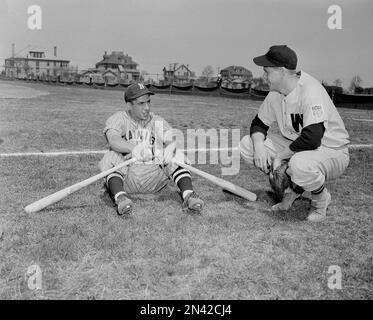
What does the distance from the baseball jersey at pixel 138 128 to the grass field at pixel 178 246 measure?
65 centimetres

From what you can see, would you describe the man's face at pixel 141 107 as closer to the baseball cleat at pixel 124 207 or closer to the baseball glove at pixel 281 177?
the baseball cleat at pixel 124 207

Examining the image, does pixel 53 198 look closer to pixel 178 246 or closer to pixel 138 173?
pixel 138 173

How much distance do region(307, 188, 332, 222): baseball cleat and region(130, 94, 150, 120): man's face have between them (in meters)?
1.99

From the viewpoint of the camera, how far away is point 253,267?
10.3 ft

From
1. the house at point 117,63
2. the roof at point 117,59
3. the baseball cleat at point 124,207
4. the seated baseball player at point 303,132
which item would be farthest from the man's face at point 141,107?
the roof at point 117,59

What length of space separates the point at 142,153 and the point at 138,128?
497mm

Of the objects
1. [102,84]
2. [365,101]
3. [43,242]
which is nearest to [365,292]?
[43,242]

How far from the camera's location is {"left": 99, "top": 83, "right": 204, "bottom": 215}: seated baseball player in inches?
176

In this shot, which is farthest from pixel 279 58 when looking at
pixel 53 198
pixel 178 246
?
pixel 53 198

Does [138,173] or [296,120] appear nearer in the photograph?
[296,120]

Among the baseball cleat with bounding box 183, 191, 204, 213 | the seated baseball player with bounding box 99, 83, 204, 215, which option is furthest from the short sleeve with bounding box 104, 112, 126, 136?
the baseball cleat with bounding box 183, 191, 204, 213

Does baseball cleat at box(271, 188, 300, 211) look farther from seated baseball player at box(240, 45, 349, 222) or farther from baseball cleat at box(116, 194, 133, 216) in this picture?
baseball cleat at box(116, 194, 133, 216)

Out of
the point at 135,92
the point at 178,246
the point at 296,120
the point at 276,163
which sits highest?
the point at 135,92

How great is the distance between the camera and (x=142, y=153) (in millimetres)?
4410
